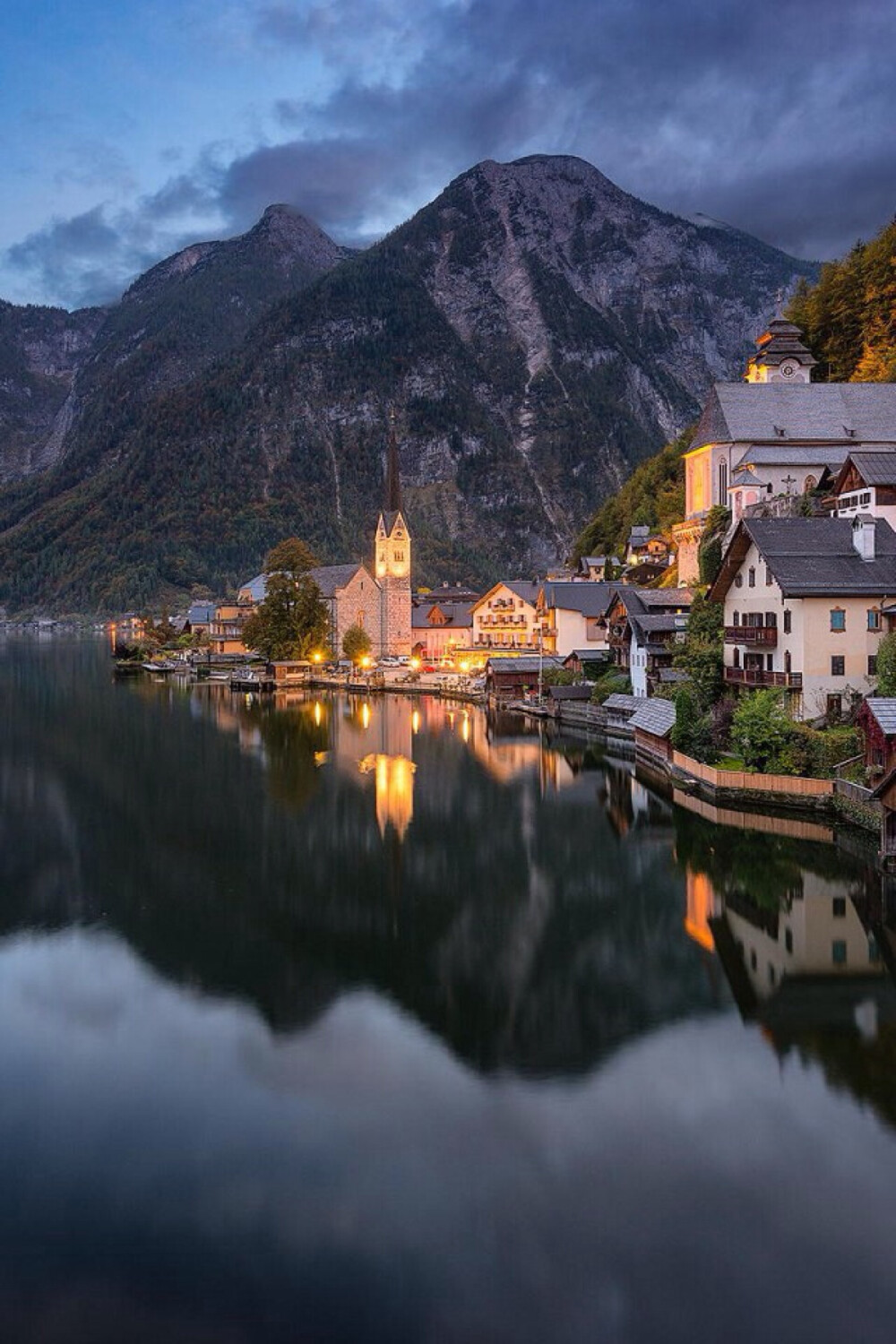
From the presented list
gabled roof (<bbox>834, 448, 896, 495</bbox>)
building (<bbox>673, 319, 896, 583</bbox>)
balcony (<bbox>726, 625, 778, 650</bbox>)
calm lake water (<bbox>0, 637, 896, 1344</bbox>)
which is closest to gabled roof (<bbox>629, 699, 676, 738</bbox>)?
balcony (<bbox>726, 625, 778, 650</bbox>)

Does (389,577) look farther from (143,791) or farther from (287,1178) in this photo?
(287,1178)

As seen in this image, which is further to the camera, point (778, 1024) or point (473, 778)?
point (473, 778)

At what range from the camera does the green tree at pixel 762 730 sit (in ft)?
102

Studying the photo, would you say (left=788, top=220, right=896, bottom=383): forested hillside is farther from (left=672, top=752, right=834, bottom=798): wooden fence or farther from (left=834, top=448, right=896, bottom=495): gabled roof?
(left=672, top=752, right=834, bottom=798): wooden fence

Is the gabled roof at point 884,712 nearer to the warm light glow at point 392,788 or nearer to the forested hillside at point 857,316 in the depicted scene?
the warm light glow at point 392,788

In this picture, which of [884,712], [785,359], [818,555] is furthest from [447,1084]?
[785,359]

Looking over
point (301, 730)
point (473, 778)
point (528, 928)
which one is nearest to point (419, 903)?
point (528, 928)

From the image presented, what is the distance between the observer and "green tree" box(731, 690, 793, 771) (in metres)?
31.2

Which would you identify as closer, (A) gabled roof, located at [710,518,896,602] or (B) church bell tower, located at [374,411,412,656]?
(A) gabled roof, located at [710,518,896,602]

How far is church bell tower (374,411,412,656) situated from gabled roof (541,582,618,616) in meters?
31.8

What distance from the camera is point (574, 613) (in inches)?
2685

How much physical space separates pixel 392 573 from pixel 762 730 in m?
76.5

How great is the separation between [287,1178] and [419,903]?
11265 millimetres

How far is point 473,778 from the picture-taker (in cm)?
3894
